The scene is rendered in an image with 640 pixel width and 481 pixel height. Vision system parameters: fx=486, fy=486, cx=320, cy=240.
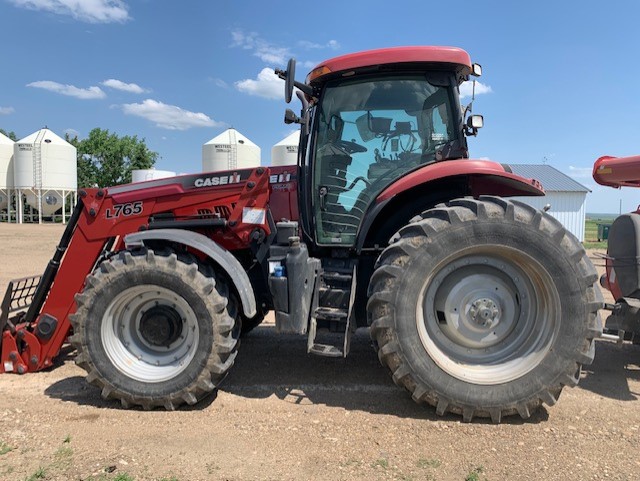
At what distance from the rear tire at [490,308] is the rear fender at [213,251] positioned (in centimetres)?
95

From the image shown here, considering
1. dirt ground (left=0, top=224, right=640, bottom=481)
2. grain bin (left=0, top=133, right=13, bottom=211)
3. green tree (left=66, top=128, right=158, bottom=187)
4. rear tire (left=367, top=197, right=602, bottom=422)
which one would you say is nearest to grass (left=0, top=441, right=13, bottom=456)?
dirt ground (left=0, top=224, right=640, bottom=481)

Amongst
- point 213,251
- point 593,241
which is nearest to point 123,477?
point 213,251

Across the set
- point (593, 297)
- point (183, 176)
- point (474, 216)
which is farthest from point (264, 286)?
point (593, 297)

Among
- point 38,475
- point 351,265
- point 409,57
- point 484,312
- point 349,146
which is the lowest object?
point 38,475

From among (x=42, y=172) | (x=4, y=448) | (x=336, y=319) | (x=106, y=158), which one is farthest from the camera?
(x=106, y=158)

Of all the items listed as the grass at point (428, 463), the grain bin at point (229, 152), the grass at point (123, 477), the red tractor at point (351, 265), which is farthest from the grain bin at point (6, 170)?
the grass at point (428, 463)

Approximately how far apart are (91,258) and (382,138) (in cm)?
270

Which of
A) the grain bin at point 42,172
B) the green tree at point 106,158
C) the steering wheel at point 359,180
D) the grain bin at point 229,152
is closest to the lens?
the steering wheel at point 359,180

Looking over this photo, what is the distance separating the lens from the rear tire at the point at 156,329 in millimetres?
3605

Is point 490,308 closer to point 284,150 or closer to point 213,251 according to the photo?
point 213,251

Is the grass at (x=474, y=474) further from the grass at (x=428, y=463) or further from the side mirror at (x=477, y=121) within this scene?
the side mirror at (x=477, y=121)

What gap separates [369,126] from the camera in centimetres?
406

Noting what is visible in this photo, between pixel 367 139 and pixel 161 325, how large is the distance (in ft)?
7.37

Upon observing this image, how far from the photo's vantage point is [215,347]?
359cm
